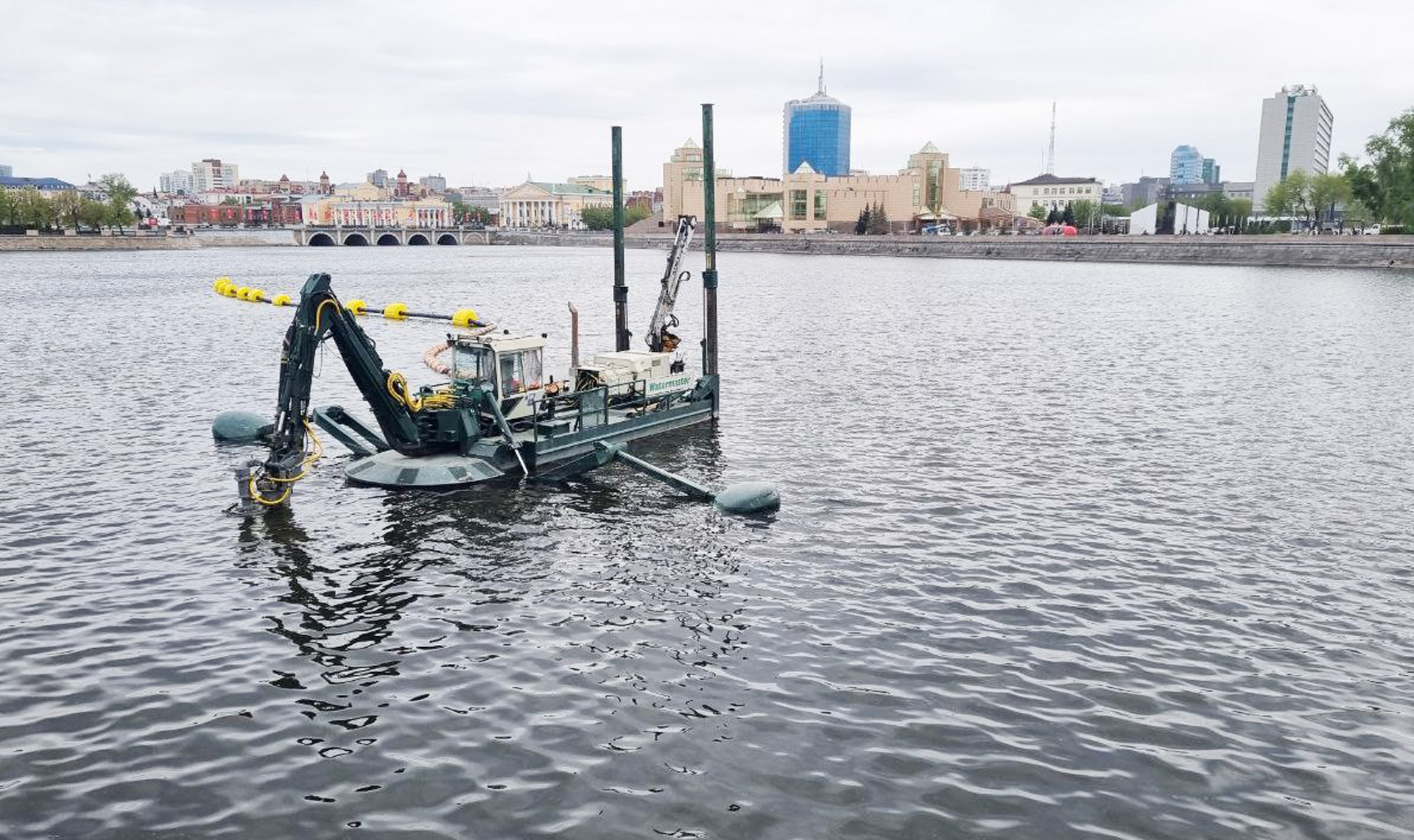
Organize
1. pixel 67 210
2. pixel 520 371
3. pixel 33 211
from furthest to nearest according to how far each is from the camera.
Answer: pixel 67 210 < pixel 33 211 < pixel 520 371

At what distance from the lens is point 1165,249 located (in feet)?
478

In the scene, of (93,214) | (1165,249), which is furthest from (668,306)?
(93,214)

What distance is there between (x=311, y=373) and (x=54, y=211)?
203 meters

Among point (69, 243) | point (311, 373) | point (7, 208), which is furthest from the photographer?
point (69, 243)

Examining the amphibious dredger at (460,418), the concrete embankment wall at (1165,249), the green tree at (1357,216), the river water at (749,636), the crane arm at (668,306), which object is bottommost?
the river water at (749,636)

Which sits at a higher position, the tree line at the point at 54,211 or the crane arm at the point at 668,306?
the tree line at the point at 54,211

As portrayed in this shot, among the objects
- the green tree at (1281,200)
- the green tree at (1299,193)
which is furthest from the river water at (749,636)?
the green tree at (1281,200)

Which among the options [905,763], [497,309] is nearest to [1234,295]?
[497,309]

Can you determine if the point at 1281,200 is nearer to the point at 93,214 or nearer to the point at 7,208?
the point at 93,214

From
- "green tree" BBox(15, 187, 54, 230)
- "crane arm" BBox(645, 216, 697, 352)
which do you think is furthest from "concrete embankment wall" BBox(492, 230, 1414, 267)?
"green tree" BBox(15, 187, 54, 230)

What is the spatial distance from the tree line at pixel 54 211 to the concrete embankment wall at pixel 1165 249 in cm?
14410

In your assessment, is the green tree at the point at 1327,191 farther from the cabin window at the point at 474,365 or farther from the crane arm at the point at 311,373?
the crane arm at the point at 311,373

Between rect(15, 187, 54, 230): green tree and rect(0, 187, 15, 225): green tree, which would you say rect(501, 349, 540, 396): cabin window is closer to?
rect(0, 187, 15, 225): green tree

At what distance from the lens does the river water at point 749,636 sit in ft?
41.9
